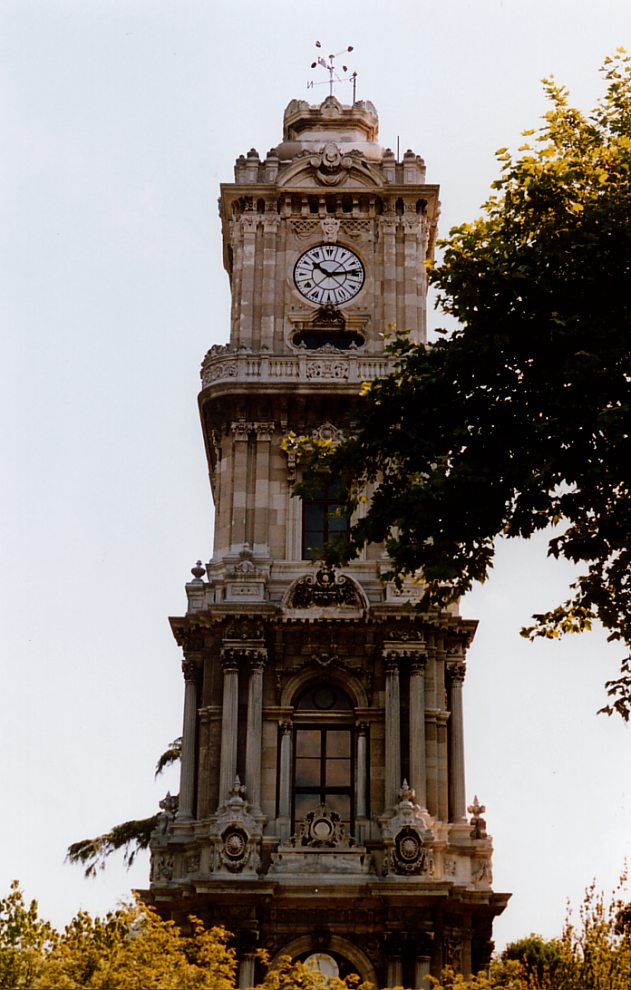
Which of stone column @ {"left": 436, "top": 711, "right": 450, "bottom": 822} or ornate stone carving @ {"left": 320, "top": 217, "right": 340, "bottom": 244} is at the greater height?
ornate stone carving @ {"left": 320, "top": 217, "right": 340, "bottom": 244}

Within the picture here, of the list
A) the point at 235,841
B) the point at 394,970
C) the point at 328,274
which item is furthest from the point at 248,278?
the point at 394,970

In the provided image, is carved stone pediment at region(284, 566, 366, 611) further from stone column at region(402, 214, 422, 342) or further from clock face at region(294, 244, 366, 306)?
clock face at region(294, 244, 366, 306)

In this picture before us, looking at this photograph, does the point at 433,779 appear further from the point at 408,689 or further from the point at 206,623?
the point at 206,623

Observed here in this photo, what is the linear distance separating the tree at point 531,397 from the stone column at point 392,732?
13298 millimetres

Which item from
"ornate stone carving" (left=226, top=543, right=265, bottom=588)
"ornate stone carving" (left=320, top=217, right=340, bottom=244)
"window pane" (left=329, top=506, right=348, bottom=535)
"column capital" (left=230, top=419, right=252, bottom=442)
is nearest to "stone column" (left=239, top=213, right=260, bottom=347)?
"ornate stone carving" (left=320, top=217, right=340, bottom=244)

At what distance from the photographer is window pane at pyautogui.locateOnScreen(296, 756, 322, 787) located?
A: 4272 centimetres

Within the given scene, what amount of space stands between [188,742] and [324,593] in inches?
197

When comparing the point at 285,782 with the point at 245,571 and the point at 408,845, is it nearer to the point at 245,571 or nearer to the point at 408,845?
the point at 408,845

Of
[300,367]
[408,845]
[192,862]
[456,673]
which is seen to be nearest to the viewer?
[408,845]

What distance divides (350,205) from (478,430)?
21697 millimetres

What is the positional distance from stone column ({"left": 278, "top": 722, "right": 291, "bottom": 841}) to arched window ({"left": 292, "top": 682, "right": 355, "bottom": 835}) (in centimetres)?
39

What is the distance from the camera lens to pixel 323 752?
43.0 m

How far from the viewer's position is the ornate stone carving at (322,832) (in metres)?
41.1

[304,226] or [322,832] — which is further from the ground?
[304,226]
